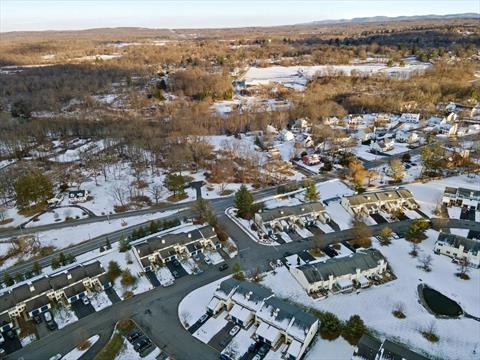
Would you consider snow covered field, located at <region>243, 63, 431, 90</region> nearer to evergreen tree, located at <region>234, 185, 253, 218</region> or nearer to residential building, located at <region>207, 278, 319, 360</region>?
evergreen tree, located at <region>234, 185, 253, 218</region>

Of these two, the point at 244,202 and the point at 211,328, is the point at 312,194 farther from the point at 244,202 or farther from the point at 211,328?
the point at 211,328

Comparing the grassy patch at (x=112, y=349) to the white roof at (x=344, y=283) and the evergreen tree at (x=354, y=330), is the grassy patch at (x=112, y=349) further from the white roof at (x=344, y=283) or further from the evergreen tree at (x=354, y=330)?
the white roof at (x=344, y=283)

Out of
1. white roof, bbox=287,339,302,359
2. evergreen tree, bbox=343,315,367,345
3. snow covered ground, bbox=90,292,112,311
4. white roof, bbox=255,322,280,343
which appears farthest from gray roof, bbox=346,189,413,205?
snow covered ground, bbox=90,292,112,311

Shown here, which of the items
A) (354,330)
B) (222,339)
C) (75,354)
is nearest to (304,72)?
(354,330)

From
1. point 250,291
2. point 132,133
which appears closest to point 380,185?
point 250,291

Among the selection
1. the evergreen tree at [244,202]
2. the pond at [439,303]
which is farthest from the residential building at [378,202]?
the pond at [439,303]

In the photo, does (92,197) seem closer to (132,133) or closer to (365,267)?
(132,133)
